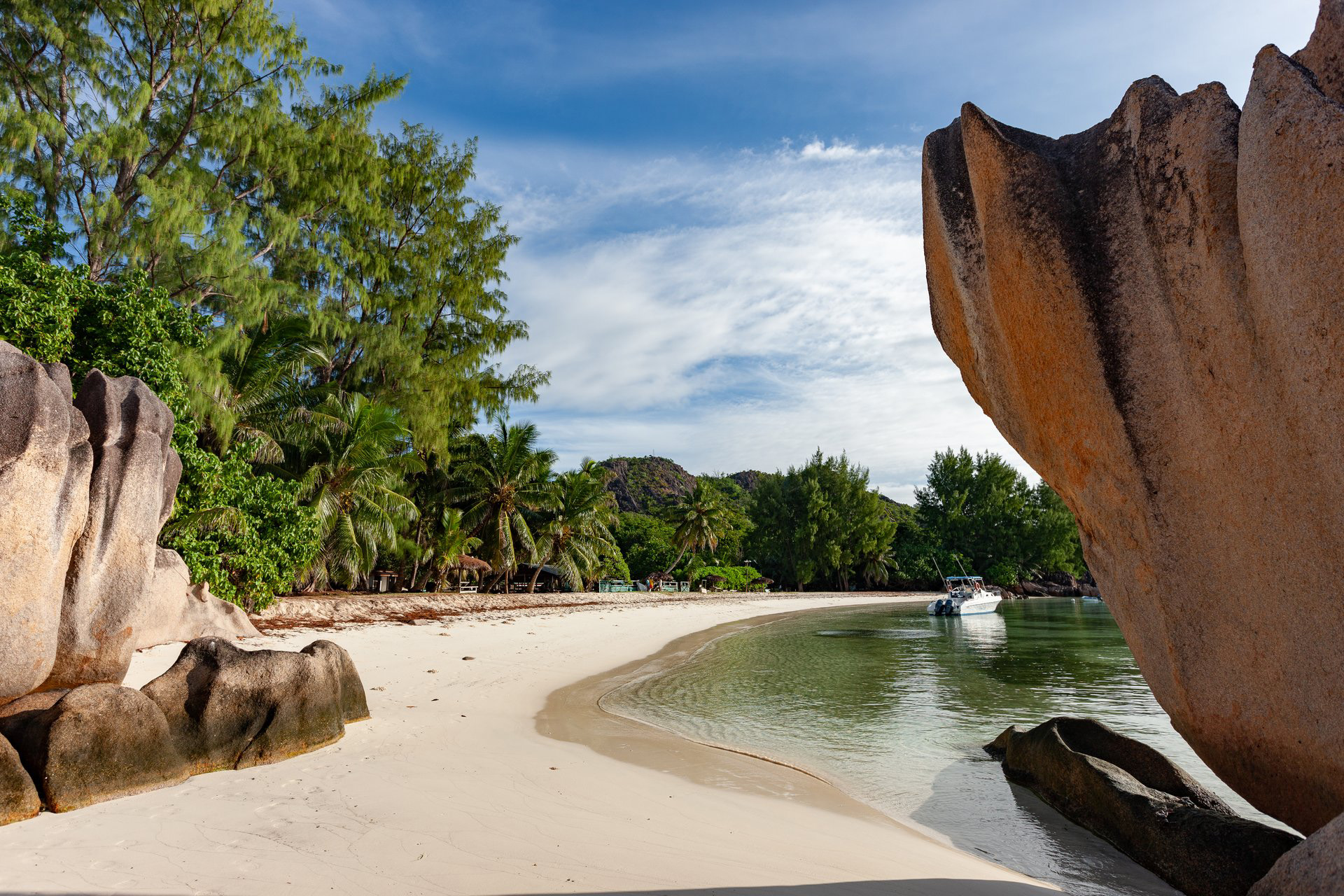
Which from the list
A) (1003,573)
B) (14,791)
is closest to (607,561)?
(14,791)

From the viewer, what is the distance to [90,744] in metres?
4.21

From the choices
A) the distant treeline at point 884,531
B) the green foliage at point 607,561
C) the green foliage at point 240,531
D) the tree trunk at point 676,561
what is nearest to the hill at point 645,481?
the distant treeline at point 884,531

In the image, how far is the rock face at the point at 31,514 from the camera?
4.46 m

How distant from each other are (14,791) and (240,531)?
9.62m

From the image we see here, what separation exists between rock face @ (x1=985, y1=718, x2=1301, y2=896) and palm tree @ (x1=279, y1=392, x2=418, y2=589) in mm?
17162

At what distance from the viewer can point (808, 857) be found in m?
3.93

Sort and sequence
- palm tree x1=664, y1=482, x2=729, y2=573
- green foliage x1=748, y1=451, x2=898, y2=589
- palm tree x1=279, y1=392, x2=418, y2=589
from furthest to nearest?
green foliage x1=748, y1=451, x2=898, y2=589 → palm tree x1=664, y1=482, x2=729, y2=573 → palm tree x1=279, y1=392, x2=418, y2=589

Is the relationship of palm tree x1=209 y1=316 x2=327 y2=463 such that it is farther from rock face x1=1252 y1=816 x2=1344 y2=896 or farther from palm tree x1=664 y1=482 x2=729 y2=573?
palm tree x1=664 y1=482 x2=729 y2=573

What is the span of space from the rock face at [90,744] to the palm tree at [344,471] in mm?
14469

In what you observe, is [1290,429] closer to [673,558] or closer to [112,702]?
[112,702]

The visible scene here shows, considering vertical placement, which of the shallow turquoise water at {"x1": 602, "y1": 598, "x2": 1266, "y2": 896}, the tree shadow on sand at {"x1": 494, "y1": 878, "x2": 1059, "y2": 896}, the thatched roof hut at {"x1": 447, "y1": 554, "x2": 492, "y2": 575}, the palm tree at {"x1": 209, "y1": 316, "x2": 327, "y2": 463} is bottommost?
the shallow turquoise water at {"x1": 602, "y1": 598, "x2": 1266, "y2": 896}

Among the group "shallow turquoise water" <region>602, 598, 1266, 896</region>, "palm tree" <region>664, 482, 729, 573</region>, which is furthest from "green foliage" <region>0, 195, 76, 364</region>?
"palm tree" <region>664, 482, 729, 573</region>

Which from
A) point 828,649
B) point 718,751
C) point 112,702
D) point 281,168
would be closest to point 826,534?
point 828,649

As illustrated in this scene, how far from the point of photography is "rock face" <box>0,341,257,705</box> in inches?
178
